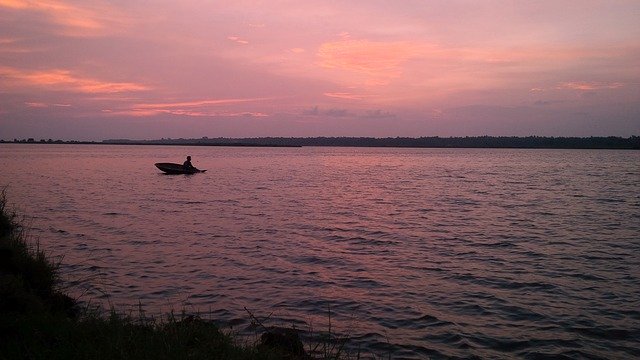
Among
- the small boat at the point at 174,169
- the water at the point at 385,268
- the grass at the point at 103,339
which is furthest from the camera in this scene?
the small boat at the point at 174,169

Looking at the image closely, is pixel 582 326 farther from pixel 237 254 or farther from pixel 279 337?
pixel 237 254

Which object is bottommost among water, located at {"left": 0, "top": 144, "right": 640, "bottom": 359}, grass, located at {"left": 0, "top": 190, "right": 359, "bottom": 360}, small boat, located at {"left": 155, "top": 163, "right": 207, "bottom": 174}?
water, located at {"left": 0, "top": 144, "right": 640, "bottom": 359}

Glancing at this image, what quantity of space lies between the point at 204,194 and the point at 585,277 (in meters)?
31.7

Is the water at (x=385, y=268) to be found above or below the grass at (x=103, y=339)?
below

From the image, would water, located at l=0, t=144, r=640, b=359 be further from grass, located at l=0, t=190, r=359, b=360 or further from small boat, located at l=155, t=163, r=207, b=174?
small boat, located at l=155, t=163, r=207, b=174

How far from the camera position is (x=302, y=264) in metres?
17.4

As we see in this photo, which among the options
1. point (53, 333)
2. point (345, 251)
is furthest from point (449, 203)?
point (53, 333)

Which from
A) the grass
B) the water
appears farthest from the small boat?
the grass

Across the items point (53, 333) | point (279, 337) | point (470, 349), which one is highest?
point (53, 333)

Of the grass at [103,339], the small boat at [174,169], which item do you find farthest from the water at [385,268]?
the small boat at [174,169]

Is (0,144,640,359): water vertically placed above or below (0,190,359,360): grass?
below

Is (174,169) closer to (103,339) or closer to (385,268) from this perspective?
(385,268)

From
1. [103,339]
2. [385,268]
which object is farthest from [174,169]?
[103,339]

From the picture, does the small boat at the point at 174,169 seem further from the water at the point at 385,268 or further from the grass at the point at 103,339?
the grass at the point at 103,339
